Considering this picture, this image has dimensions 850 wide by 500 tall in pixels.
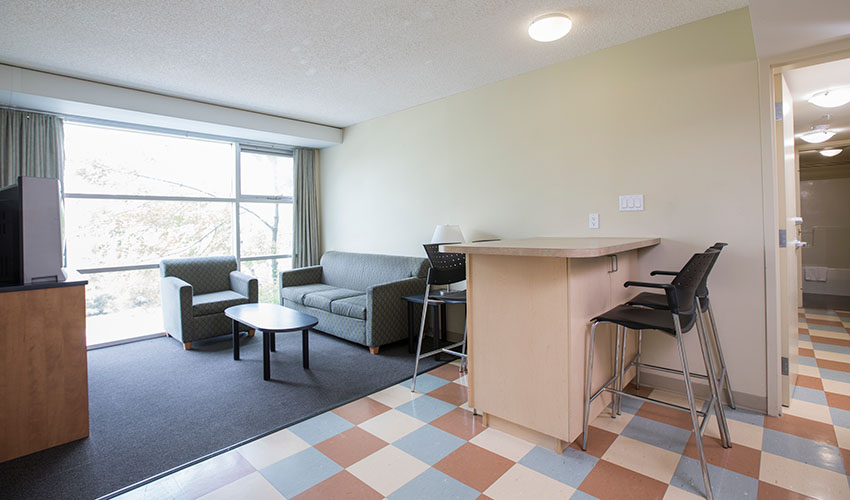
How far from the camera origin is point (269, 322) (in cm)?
322

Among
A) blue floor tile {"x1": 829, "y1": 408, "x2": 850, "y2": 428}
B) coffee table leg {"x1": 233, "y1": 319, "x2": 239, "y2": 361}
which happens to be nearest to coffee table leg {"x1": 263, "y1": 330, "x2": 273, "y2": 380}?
coffee table leg {"x1": 233, "y1": 319, "x2": 239, "y2": 361}

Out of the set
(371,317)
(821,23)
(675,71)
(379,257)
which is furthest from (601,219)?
(379,257)

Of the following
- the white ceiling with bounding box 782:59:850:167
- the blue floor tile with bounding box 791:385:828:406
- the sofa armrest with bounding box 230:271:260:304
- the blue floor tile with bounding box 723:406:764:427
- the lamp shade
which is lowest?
the blue floor tile with bounding box 723:406:764:427

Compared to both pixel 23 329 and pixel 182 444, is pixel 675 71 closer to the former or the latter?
pixel 182 444

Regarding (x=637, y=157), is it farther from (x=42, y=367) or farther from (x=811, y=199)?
(x=811, y=199)

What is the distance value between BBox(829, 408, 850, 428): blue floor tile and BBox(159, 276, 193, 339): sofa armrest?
5.02 meters

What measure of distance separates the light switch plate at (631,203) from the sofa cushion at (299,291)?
3322 mm

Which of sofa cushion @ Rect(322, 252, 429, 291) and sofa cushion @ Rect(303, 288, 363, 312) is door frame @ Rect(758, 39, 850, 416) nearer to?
sofa cushion @ Rect(322, 252, 429, 291)

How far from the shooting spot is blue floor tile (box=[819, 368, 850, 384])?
2870 mm

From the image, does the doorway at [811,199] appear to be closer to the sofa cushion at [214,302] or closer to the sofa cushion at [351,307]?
the sofa cushion at [351,307]

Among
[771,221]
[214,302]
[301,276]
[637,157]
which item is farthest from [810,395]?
[214,302]

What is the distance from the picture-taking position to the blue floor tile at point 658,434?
211cm

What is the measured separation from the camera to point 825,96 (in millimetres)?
3320

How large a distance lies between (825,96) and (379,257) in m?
4.31
